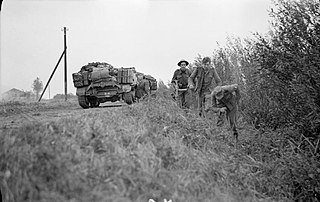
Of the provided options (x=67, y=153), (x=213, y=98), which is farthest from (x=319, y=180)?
(x=67, y=153)

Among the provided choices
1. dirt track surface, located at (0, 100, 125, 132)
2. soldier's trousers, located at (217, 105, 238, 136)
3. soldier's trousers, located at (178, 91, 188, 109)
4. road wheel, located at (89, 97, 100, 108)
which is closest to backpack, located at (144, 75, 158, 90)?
road wheel, located at (89, 97, 100, 108)

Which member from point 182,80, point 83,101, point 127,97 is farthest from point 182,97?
point 83,101

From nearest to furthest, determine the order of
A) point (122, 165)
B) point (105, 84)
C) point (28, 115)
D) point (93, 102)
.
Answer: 1. point (122, 165)
2. point (28, 115)
3. point (105, 84)
4. point (93, 102)

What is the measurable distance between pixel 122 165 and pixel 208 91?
503 centimetres

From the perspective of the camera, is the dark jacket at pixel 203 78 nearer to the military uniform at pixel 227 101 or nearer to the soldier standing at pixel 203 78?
the soldier standing at pixel 203 78

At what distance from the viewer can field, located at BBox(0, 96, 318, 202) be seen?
3.13 metres

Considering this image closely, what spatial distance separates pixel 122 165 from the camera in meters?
3.69

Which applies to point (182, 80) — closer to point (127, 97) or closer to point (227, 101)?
A: point (227, 101)

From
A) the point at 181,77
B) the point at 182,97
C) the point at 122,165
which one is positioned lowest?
the point at 122,165

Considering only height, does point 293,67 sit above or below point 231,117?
above

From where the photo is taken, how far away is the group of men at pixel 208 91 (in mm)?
7410

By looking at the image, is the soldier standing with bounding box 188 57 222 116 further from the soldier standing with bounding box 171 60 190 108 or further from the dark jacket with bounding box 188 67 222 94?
the soldier standing with bounding box 171 60 190 108

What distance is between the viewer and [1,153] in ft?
10.5

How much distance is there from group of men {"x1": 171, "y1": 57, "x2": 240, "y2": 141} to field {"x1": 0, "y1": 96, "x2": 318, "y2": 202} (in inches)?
58.5
